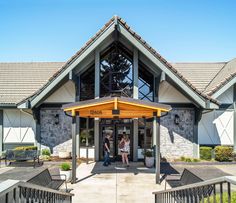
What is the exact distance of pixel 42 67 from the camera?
22219 mm

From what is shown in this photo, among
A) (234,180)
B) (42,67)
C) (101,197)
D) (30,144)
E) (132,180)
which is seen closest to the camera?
(234,180)

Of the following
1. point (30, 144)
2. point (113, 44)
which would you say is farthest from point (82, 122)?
point (113, 44)

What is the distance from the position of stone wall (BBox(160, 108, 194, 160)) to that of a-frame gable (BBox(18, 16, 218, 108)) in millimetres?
1992

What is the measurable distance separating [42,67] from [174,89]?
11.3 m

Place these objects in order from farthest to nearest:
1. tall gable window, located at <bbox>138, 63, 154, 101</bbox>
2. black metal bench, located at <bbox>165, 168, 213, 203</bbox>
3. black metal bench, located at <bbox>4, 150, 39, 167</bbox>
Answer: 1. tall gable window, located at <bbox>138, 63, 154, 101</bbox>
2. black metal bench, located at <bbox>4, 150, 39, 167</bbox>
3. black metal bench, located at <bbox>165, 168, 213, 203</bbox>

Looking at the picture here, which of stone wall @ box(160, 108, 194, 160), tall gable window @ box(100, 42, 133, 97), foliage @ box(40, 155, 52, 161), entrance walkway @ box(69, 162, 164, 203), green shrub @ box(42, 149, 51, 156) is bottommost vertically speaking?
entrance walkway @ box(69, 162, 164, 203)

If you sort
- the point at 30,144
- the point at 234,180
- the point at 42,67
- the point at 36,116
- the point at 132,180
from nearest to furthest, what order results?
the point at 234,180 → the point at 132,180 → the point at 36,116 → the point at 30,144 → the point at 42,67

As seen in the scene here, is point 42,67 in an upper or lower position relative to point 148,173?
upper

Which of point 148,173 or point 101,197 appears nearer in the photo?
point 101,197

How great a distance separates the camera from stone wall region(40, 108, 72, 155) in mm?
17016

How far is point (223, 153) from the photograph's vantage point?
1622cm

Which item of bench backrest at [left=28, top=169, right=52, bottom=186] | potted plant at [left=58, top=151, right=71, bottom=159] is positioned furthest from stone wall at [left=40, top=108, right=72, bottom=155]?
bench backrest at [left=28, top=169, right=52, bottom=186]

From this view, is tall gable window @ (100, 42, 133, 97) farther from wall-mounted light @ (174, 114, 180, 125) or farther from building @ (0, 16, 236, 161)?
wall-mounted light @ (174, 114, 180, 125)

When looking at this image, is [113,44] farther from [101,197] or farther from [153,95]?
[101,197]
